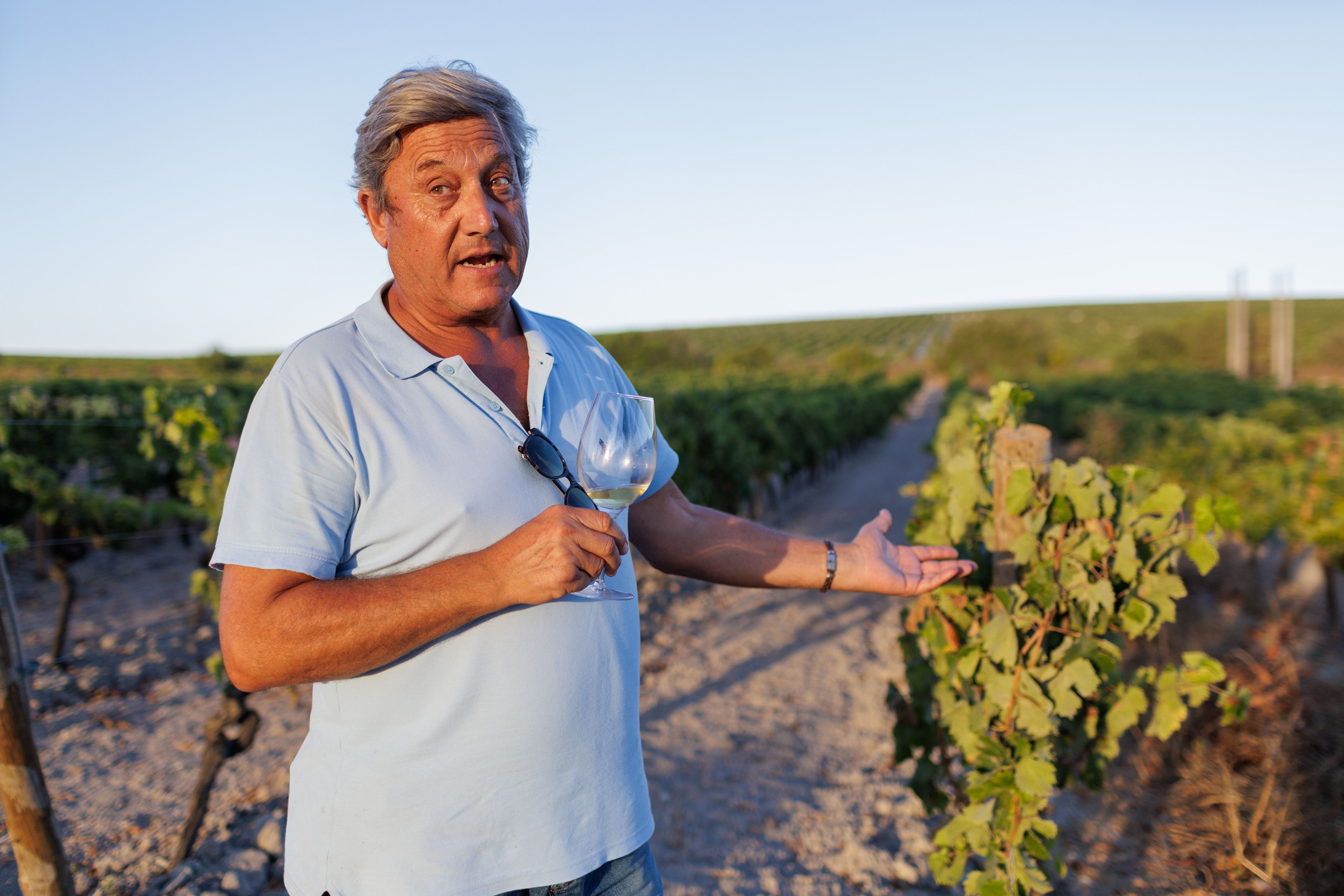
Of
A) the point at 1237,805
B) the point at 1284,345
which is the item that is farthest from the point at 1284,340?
the point at 1237,805

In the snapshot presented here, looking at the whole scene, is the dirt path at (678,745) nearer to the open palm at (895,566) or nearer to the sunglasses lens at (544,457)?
the open palm at (895,566)

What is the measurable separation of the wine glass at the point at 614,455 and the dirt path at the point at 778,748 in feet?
8.10

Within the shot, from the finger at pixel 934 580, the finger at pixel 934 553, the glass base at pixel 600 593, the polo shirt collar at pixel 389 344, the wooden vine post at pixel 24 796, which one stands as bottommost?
the wooden vine post at pixel 24 796

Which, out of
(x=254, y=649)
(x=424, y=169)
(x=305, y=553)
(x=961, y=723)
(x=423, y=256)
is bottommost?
(x=961, y=723)

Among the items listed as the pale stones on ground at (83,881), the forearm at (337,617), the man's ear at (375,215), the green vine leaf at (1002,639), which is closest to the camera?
the forearm at (337,617)

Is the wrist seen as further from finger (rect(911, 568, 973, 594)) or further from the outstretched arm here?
finger (rect(911, 568, 973, 594))

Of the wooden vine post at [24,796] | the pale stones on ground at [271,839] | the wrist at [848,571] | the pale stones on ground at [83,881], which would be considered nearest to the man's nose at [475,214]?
the wrist at [848,571]

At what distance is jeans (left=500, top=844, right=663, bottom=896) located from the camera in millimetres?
1306

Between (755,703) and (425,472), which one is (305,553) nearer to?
(425,472)

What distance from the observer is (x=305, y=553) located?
109cm

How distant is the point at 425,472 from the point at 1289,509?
7.49 m

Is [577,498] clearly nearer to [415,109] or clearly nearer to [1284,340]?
[415,109]

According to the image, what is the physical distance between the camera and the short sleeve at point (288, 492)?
1077 mm

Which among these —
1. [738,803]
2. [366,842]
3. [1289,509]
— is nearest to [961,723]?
[738,803]
